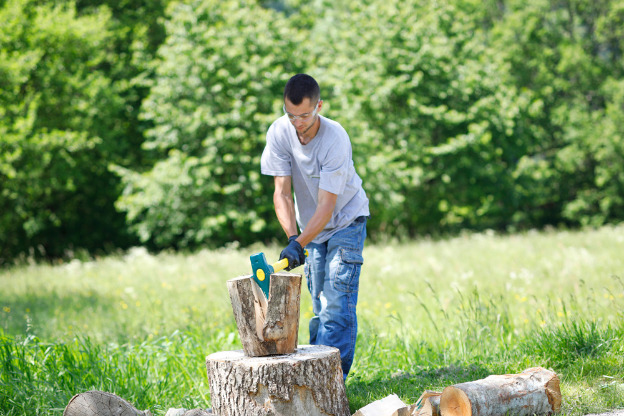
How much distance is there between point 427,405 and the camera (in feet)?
10.9

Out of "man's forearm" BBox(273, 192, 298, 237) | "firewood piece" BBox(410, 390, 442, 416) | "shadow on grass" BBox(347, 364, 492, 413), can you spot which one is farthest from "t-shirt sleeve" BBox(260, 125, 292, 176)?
"firewood piece" BBox(410, 390, 442, 416)

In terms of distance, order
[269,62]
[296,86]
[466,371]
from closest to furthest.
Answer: [296,86] < [466,371] < [269,62]

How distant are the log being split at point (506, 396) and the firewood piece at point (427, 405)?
2.1 inches

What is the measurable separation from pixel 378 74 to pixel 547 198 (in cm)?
914

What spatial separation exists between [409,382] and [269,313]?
1.26 metres

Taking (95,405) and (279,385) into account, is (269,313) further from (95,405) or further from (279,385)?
(95,405)

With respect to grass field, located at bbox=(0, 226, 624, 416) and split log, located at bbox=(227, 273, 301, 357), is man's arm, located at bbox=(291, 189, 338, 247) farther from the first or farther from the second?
grass field, located at bbox=(0, 226, 624, 416)

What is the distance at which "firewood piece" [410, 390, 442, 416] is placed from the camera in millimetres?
3275

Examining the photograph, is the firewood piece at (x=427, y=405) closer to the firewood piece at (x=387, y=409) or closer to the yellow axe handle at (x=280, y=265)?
the firewood piece at (x=387, y=409)

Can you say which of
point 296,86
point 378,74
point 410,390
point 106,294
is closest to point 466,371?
point 410,390

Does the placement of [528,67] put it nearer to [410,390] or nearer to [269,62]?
[269,62]

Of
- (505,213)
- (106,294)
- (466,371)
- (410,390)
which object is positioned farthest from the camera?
(505,213)

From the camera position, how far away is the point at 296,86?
3666 mm

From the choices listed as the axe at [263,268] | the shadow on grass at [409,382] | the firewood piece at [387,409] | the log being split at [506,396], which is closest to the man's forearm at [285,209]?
the axe at [263,268]
